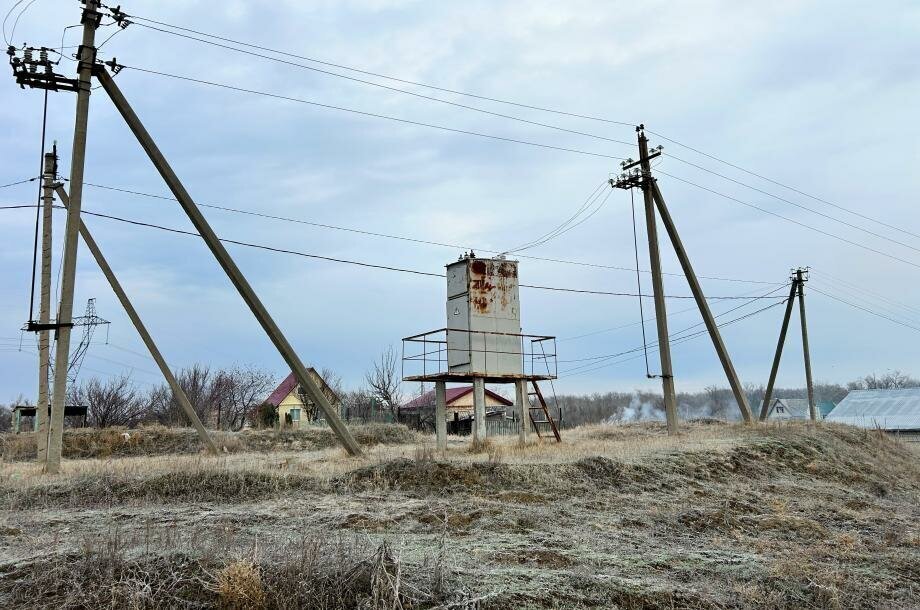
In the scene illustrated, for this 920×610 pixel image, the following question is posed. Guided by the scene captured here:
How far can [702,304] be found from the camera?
25.5 metres

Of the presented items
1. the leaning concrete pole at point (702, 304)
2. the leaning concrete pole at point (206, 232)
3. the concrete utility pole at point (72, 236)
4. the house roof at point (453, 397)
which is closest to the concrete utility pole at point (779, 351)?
the leaning concrete pole at point (702, 304)

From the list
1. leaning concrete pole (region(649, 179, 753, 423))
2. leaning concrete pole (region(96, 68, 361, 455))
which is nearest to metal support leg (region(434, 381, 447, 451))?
leaning concrete pole (region(96, 68, 361, 455))

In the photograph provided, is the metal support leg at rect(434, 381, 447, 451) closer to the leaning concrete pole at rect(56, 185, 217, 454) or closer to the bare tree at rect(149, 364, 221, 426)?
the leaning concrete pole at rect(56, 185, 217, 454)

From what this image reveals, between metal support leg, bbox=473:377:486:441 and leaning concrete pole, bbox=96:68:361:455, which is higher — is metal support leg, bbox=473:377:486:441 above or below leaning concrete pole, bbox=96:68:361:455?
below

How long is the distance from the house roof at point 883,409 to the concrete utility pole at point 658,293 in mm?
39589

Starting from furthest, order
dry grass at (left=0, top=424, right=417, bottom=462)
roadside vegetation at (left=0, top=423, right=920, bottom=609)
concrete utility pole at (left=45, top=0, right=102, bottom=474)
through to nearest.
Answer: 1. dry grass at (left=0, top=424, right=417, bottom=462)
2. concrete utility pole at (left=45, top=0, right=102, bottom=474)
3. roadside vegetation at (left=0, top=423, right=920, bottom=609)

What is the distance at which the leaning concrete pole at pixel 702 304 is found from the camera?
81.8 feet

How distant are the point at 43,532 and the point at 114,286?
44.4 feet

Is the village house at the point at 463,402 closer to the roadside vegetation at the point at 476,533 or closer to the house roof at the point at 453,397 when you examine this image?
the house roof at the point at 453,397

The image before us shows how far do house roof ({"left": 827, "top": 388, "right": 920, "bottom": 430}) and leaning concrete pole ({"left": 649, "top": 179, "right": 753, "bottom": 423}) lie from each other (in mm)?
35610

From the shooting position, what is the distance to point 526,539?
896 cm

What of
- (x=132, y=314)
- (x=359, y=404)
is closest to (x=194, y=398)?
(x=359, y=404)

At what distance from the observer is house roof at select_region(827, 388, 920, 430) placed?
55656 mm

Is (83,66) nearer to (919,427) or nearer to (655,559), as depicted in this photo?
(655,559)
